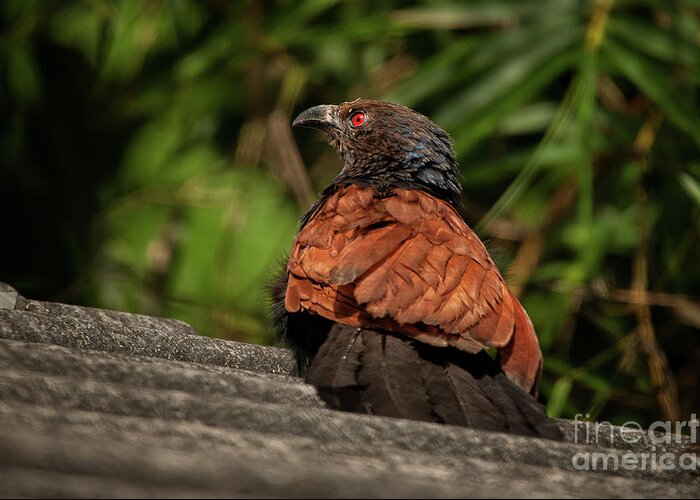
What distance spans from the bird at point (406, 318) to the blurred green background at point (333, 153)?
1.52 m

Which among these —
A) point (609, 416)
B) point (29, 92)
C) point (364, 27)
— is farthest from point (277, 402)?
point (29, 92)

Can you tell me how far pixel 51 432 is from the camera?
1.12 m

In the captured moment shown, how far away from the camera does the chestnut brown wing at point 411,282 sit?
2193 mm

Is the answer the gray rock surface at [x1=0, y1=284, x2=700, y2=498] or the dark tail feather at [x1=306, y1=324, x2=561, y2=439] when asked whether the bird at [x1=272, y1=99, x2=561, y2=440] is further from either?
the gray rock surface at [x1=0, y1=284, x2=700, y2=498]

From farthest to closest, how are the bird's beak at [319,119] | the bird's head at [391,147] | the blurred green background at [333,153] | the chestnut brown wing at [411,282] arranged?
the blurred green background at [333,153] < the bird's beak at [319,119] < the bird's head at [391,147] < the chestnut brown wing at [411,282]

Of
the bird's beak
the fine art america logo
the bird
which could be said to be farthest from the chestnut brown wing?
the bird's beak

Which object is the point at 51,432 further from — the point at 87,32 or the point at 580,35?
the point at 87,32

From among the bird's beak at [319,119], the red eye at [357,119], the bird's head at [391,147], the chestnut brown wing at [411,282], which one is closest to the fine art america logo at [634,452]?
the chestnut brown wing at [411,282]

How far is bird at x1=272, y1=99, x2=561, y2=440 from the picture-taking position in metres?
1.96

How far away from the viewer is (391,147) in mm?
3502

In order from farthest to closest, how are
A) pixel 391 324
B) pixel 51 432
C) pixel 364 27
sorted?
1. pixel 364 27
2. pixel 391 324
3. pixel 51 432

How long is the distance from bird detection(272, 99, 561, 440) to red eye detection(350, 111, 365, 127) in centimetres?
70

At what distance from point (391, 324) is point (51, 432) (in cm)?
116

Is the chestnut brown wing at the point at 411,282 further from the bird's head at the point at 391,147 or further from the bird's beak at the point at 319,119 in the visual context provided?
the bird's beak at the point at 319,119
